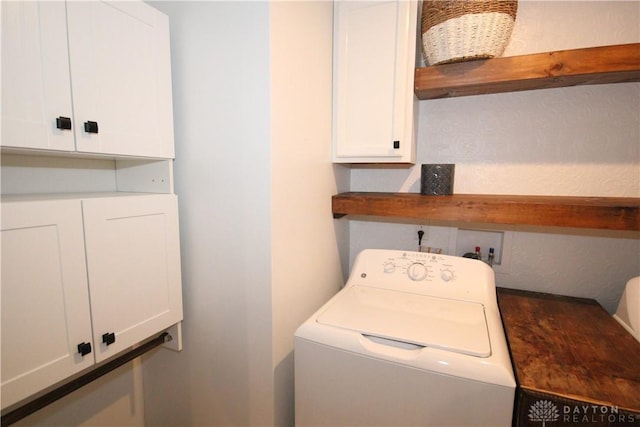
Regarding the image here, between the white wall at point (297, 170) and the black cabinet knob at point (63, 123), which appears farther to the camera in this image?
the white wall at point (297, 170)

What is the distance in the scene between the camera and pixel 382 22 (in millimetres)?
1284

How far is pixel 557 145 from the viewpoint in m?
1.37

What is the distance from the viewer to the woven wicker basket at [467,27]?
3.55 feet

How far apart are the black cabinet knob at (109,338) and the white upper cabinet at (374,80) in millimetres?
1107

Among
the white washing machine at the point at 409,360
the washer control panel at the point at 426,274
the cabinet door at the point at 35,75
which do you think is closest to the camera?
the cabinet door at the point at 35,75

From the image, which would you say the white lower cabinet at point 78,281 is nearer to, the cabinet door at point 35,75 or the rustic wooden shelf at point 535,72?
the cabinet door at point 35,75

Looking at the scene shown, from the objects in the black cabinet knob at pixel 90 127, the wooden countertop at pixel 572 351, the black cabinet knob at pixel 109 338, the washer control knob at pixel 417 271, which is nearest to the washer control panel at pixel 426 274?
the washer control knob at pixel 417 271

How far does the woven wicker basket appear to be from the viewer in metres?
1.08

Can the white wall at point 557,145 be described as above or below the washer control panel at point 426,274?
above

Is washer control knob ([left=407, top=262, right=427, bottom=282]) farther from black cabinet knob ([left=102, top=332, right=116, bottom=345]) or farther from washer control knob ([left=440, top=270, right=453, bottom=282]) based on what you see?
black cabinet knob ([left=102, top=332, right=116, bottom=345])

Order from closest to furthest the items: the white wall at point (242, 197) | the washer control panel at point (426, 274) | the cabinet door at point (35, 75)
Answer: the cabinet door at point (35, 75), the white wall at point (242, 197), the washer control panel at point (426, 274)

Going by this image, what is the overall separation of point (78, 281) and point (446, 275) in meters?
1.26

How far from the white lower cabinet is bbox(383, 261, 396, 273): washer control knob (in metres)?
0.87

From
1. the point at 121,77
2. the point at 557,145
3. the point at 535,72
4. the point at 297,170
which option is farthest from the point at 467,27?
the point at 121,77
